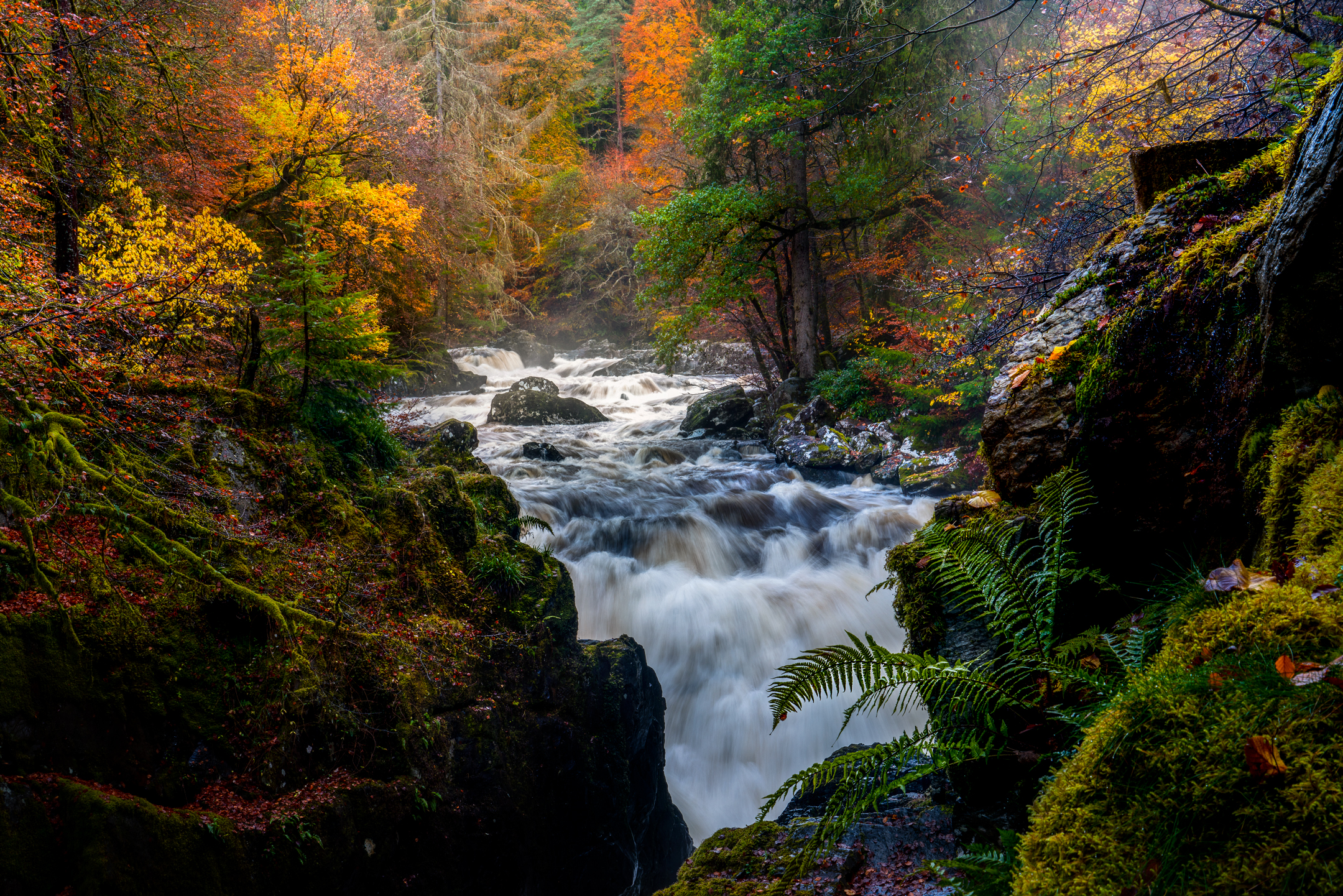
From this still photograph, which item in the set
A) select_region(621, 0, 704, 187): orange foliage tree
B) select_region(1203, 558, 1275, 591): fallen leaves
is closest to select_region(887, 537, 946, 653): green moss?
select_region(1203, 558, 1275, 591): fallen leaves

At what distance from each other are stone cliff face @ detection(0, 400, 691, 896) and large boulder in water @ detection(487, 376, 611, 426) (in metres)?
10.5

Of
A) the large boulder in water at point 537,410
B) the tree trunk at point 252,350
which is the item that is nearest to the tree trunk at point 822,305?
the large boulder in water at point 537,410

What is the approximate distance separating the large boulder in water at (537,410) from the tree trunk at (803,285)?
5.78 meters

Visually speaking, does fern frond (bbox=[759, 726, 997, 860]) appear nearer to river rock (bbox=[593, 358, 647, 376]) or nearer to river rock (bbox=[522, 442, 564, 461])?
river rock (bbox=[522, 442, 564, 461])

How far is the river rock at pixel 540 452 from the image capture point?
40.7 feet

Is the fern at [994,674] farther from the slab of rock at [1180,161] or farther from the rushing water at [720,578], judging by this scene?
the rushing water at [720,578]

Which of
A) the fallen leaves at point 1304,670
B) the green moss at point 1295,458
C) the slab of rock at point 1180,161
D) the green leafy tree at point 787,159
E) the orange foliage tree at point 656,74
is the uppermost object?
the orange foliage tree at point 656,74

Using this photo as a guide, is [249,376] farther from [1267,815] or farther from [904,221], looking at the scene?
[904,221]

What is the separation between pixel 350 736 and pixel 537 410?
13.1 metres

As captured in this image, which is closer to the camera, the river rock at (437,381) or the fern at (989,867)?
the fern at (989,867)

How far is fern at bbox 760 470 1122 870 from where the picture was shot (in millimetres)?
2027

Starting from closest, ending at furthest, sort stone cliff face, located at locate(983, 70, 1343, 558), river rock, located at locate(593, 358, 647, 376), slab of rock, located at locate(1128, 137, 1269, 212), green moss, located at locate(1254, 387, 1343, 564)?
green moss, located at locate(1254, 387, 1343, 564)
stone cliff face, located at locate(983, 70, 1343, 558)
slab of rock, located at locate(1128, 137, 1269, 212)
river rock, located at locate(593, 358, 647, 376)

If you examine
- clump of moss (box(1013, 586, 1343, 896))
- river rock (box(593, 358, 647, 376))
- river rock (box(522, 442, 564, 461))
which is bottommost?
river rock (box(522, 442, 564, 461))

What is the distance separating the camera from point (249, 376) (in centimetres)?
490
